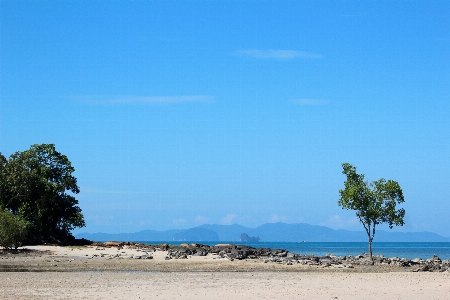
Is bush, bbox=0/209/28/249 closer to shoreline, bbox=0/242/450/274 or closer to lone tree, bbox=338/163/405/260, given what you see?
shoreline, bbox=0/242/450/274

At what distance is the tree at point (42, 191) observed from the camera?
69000mm

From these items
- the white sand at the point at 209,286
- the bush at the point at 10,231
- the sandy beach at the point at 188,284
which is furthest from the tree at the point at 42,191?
the white sand at the point at 209,286

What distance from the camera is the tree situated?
69000mm

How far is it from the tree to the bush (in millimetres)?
13739

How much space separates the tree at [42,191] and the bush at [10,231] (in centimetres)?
1374

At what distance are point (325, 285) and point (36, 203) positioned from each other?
2013 inches

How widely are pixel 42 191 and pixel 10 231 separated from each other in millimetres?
18950

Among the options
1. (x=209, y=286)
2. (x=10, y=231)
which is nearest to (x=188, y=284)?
(x=209, y=286)

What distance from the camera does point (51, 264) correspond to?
39.9 m

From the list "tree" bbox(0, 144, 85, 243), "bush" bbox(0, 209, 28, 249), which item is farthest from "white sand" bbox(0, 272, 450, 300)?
"tree" bbox(0, 144, 85, 243)

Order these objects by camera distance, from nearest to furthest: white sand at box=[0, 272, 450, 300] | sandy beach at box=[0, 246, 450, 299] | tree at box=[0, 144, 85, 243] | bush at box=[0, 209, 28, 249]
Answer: white sand at box=[0, 272, 450, 300], sandy beach at box=[0, 246, 450, 299], bush at box=[0, 209, 28, 249], tree at box=[0, 144, 85, 243]

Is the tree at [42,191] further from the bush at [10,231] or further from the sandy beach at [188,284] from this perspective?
the sandy beach at [188,284]

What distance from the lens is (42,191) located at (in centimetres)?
7044

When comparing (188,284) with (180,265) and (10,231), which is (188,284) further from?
(10,231)
